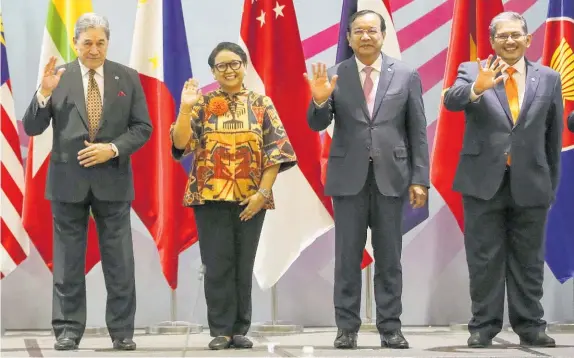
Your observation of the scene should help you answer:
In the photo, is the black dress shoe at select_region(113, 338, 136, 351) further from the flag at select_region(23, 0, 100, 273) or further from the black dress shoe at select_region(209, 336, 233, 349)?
the flag at select_region(23, 0, 100, 273)

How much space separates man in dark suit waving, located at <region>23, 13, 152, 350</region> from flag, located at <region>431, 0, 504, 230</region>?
1935 millimetres

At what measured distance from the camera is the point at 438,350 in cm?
457

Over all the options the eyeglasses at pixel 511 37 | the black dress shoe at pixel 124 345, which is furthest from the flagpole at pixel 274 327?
the eyeglasses at pixel 511 37

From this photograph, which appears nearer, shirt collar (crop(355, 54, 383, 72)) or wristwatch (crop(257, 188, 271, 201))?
wristwatch (crop(257, 188, 271, 201))

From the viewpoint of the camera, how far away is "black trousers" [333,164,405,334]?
4.52m

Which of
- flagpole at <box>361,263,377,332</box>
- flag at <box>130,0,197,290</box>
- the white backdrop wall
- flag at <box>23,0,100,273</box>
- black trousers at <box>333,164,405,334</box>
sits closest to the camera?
black trousers at <box>333,164,405,334</box>

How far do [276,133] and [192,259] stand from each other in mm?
1765

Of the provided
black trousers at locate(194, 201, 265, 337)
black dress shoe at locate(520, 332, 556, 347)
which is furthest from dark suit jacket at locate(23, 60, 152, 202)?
black dress shoe at locate(520, 332, 556, 347)

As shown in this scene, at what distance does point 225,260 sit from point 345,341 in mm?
706

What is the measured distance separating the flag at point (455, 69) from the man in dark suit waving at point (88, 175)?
76.2 inches

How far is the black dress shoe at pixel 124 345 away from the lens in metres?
4.59

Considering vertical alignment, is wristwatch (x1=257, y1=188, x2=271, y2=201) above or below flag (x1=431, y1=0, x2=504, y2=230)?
below

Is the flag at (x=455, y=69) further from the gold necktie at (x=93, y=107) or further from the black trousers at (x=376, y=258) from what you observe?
the gold necktie at (x=93, y=107)

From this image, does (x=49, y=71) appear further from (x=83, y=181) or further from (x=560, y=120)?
(x=560, y=120)
